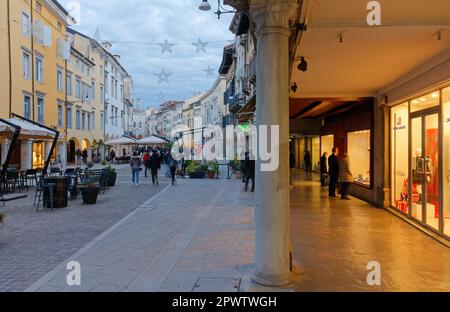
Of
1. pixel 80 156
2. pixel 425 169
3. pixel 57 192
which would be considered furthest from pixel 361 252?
pixel 80 156

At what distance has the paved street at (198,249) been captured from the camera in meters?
5.19

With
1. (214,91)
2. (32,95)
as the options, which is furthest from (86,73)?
(214,91)

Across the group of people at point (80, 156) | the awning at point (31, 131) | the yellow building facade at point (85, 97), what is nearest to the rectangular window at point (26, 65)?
the yellow building facade at point (85, 97)

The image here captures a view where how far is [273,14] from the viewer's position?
4758 mm

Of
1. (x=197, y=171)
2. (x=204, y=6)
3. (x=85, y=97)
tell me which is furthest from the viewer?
(x=85, y=97)

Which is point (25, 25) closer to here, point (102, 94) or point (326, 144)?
point (326, 144)

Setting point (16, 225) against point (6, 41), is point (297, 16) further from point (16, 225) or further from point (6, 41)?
point (6, 41)

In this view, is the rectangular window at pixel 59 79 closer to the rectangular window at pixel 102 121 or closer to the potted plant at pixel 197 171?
the rectangular window at pixel 102 121

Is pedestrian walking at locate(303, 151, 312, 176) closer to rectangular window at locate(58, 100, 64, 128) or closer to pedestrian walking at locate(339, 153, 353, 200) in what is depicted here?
pedestrian walking at locate(339, 153, 353, 200)

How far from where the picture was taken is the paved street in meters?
5.19

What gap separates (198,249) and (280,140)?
9.50 feet

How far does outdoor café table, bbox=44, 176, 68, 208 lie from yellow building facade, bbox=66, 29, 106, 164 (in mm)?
24693

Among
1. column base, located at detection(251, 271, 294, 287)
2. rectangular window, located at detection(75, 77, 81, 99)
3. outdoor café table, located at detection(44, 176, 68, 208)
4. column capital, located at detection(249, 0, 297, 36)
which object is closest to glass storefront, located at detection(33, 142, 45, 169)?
rectangular window, located at detection(75, 77, 81, 99)
